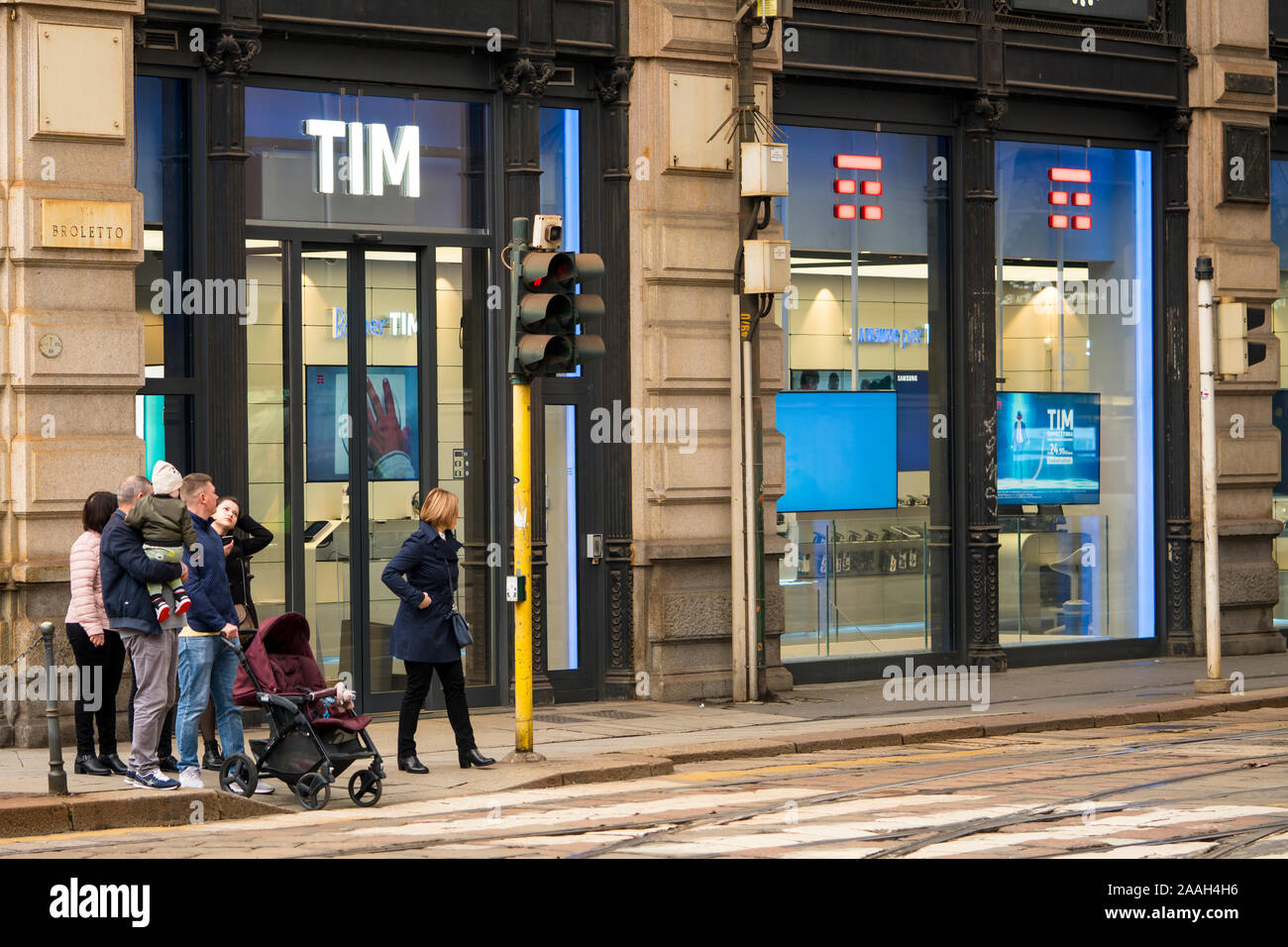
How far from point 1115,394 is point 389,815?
459 inches

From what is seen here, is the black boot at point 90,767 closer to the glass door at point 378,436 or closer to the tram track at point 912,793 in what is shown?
the tram track at point 912,793

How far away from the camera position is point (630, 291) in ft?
54.9

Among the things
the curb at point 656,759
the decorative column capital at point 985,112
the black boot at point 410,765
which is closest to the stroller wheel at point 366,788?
the curb at point 656,759

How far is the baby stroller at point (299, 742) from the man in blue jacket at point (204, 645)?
0.26 metres

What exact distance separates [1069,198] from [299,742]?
38.0 feet

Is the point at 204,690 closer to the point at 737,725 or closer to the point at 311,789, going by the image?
the point at 311,789

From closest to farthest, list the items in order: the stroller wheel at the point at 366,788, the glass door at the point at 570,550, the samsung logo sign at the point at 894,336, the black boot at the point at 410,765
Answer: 1. the stroller wheel at the point at 366,788
2. the black boot at the point at 410,765
3. the glass door at the point at 570,550
4. the samsung logo sign at the point at 894,336

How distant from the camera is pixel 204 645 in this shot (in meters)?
11.8

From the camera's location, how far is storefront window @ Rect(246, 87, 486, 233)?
15281 mm

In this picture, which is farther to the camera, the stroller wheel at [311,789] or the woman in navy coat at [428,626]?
the woman in navy coat at [428,626]

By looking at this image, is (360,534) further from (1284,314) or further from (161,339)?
(1284,314)

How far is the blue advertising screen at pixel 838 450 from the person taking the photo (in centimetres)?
1784

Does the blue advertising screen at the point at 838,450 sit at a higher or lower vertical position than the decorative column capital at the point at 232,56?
lower

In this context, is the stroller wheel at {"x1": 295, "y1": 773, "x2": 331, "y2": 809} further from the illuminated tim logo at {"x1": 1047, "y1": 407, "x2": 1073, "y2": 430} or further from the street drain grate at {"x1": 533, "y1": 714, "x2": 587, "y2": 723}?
the illuminated tim logo at {"x1": 1047, "y1": 407, "x2": 1073, "y2": 430}
